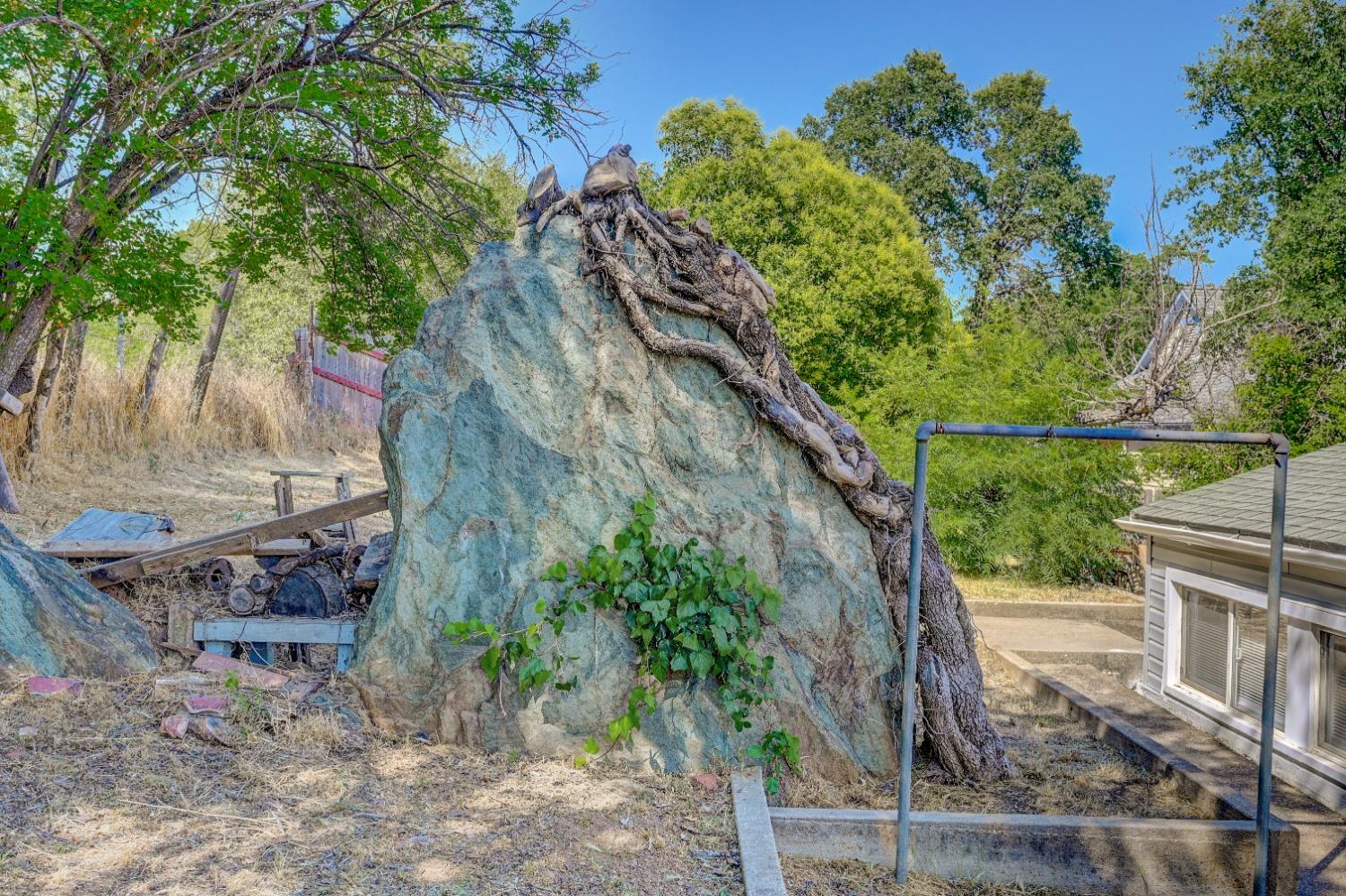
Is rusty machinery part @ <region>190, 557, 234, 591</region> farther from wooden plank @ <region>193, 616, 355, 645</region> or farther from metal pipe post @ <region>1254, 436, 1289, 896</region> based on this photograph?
metal pipe post @ <region>1254, 436, 1289, 896</region>

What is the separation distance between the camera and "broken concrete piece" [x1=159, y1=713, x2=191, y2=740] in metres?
4.48

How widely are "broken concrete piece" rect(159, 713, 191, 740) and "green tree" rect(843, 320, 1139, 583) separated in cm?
1246

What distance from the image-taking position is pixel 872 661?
5523mm

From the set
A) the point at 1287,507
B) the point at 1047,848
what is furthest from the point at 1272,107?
the point at 1047,848

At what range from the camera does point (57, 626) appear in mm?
5152

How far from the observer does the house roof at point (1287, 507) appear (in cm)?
670

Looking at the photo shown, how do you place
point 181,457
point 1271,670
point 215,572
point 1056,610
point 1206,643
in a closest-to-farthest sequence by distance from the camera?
1. point 1271,670
2. point 215,572
3. point 1206,643
4. point 1056,610
5. point 181,457

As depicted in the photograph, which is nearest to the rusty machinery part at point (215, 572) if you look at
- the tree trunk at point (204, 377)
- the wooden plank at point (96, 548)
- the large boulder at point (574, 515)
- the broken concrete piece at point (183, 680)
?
the wooden plank at point (96, 548)

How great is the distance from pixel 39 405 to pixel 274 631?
7.65 metres

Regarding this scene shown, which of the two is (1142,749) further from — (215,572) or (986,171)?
(986,171)

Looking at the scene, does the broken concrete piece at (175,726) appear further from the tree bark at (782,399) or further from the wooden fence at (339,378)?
the wooden fence at (339,378)

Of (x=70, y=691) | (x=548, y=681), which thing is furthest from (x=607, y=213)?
(x=70, y=691)

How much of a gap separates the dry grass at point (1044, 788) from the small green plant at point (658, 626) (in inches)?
17.7

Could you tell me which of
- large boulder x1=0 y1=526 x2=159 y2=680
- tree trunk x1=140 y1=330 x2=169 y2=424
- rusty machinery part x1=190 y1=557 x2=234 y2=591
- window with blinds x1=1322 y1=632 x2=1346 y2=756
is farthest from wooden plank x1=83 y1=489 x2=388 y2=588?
tree trunk x1=140 y1=330 x2=169 y2=424
